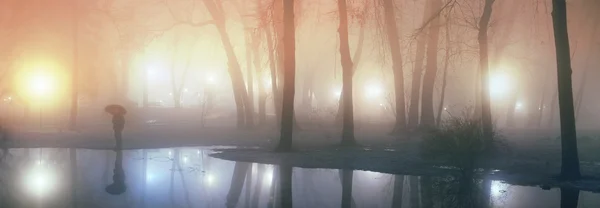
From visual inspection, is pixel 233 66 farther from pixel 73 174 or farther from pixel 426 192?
pixel 426 192

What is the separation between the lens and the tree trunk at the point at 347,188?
35.2ft

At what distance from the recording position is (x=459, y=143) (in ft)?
48.2

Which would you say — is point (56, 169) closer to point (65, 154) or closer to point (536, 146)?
point (65, 154)

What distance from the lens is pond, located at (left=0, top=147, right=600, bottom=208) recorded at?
34.8 feet

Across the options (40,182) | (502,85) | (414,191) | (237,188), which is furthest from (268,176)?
(502,85)

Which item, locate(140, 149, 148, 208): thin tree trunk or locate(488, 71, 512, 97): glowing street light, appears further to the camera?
locate(488, 71, 512, 97): glowing street light

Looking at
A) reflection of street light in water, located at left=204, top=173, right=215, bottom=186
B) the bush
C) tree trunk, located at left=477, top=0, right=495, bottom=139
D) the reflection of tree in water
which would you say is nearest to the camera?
the reflection of tree in water

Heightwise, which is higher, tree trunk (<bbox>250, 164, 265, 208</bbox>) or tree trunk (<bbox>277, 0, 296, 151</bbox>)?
tree trunk (<bbox>277, 0, 296, 151</bbox>)

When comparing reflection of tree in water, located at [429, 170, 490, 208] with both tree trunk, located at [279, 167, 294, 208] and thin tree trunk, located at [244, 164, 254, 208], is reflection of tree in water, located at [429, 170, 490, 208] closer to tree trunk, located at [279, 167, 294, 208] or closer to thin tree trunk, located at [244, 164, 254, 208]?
tree trunk, located at [279, 167, 294, 208]

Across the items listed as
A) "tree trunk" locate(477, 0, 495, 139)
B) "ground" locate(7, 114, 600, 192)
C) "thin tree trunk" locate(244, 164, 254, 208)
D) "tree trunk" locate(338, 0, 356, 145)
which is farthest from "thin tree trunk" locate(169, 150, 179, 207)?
"tree trunk" locate(477, 0, 495, 139)

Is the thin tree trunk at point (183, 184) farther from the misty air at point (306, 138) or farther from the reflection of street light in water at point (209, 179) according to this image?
the reflection of street light in water at point (209, 179)

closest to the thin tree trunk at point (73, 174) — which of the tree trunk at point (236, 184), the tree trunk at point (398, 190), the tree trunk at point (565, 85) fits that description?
the tree trunk at point (236, 184)

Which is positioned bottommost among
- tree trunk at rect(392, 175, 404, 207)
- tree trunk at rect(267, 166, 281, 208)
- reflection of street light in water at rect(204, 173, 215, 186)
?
tree trunk at rect(392, 175, 404, 207)

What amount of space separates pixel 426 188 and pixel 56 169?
32.1 feet
